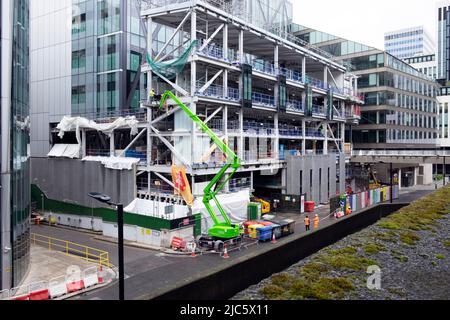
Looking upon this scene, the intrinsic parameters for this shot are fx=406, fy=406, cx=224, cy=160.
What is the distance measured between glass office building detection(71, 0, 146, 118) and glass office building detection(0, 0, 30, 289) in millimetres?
24558

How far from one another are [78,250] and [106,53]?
1067 inches

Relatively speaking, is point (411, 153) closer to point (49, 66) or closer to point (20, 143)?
point (49, 66)

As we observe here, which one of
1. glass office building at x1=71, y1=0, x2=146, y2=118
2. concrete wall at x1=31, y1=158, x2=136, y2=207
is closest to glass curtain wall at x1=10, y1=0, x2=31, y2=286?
concrete wall at x1=31, y1=158, x2=136, y2=207

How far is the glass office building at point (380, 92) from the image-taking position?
7481 cm

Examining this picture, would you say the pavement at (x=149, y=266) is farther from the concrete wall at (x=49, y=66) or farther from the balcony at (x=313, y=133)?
the balcony at (x=313, y=133)

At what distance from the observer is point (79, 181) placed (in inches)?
1737

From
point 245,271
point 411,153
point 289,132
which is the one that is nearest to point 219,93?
point 289,132

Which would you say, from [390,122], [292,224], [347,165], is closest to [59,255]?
[292,224]

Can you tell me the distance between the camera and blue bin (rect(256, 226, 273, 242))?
31.0m

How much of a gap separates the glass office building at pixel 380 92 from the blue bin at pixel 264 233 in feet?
170

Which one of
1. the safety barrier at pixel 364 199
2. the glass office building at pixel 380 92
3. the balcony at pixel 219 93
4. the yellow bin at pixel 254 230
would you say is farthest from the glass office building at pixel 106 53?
the glass office building at pixel 380 92

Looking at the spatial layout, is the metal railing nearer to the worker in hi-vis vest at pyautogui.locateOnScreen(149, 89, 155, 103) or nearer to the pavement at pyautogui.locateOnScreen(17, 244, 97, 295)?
the worker in hi-vis vest at pyautogui.locateOnScreen(149, 89, 155, 103)

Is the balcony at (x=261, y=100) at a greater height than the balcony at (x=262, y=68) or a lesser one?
lesser
